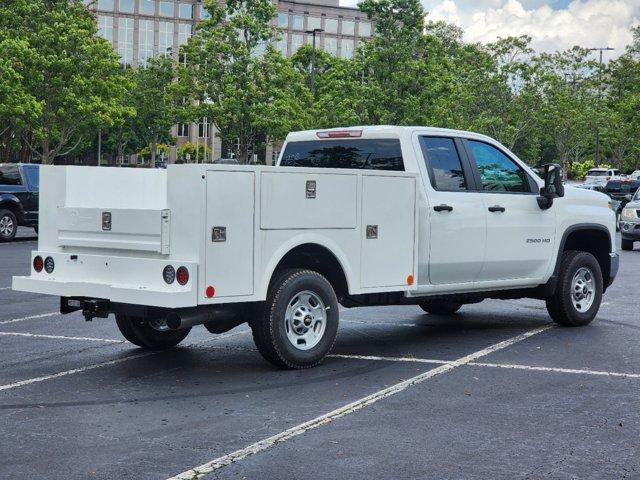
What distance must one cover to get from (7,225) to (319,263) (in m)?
17.9

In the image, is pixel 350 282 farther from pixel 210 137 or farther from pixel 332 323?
pixel 210 137

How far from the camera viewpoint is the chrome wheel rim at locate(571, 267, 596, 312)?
37.3ft

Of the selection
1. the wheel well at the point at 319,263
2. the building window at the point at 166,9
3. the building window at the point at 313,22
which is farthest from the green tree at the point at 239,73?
the building window at the point at 313,22

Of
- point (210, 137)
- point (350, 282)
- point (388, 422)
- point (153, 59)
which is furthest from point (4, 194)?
point (210, 137)

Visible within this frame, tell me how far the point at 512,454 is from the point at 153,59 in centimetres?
7392

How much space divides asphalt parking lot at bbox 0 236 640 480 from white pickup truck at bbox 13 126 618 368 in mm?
475

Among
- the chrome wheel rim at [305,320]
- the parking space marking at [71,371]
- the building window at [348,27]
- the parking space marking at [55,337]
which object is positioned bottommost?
the parking space marking at [71,371]

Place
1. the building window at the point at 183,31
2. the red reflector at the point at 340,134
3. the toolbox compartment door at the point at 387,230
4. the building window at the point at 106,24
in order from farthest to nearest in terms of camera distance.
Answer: the building window at the point at 183,31 < the building window at the point at 106,24 < the red reflector at the point at 340,134 < the toolbox compartment door at the point at 387,230

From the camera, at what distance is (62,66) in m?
40.8

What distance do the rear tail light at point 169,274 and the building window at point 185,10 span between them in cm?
12104

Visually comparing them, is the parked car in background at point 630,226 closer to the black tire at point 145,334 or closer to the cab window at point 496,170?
the cab window at point 496,170

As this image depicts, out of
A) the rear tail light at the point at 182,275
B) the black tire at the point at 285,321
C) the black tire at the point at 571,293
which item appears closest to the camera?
the rear tail light at the point at 182,275

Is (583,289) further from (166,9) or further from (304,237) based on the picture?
(166,9)

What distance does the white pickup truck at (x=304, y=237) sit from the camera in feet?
25.3
